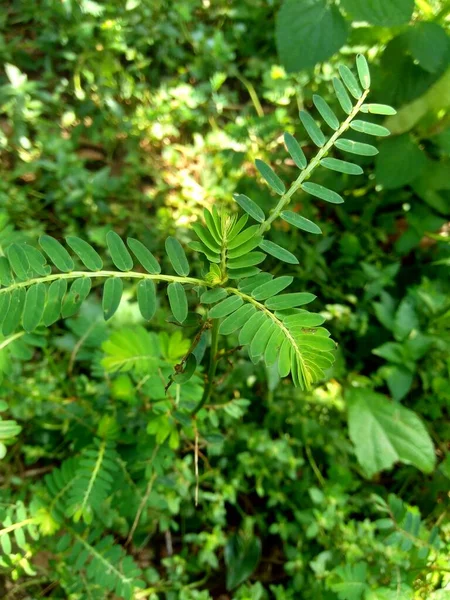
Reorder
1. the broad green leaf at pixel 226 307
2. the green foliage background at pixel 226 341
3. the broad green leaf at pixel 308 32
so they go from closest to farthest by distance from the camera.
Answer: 1. the broad green leaf at pixel 226 307
2. the green foliage background at pixel 226 341
3. the broad green leaf at pixel 308 32

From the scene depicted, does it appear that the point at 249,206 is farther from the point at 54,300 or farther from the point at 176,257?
the point at 54,300

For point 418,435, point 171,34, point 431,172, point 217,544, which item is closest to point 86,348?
point 217,544

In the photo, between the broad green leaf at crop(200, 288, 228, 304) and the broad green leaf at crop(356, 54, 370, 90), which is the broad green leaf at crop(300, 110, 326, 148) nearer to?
the broad green leaf at crop(356, 54, 370, 90)

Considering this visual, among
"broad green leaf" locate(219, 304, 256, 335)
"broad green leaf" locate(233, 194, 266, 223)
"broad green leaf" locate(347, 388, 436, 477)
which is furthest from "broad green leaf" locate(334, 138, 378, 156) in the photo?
"broad green leaf" locate(347, 388, 436, 477)

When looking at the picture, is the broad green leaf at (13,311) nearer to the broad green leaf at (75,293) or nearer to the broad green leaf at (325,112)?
the broad green leaf at (75,293)

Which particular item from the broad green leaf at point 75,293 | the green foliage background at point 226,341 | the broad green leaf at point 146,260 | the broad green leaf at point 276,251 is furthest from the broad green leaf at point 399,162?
the broad green leaf at point 75,293

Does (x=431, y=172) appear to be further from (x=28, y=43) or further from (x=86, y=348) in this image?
(x=28, y=43)
